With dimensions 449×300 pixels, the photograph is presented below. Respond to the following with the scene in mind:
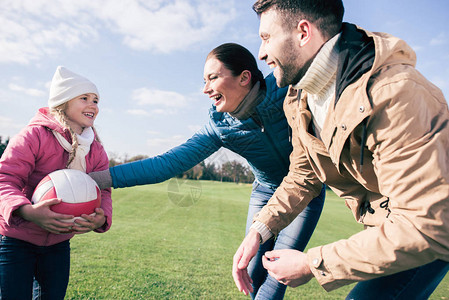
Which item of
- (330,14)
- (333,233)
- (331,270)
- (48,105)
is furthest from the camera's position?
(333,233)

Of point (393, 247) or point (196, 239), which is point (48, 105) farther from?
point (196, 239)

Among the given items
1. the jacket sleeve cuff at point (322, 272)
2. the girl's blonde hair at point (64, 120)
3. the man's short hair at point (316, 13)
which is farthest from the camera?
the girl's blonde hair at point (64, 120)

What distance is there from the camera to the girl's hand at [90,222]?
2.51 metres

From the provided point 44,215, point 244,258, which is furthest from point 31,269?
point 244,258

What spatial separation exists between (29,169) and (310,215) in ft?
8.00

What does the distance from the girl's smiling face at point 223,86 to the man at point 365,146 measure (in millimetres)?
799

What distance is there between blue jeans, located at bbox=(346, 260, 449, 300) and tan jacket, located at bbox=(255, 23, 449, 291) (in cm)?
24

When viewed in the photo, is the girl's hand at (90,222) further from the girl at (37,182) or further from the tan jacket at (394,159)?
the tan jacket at (394,159)

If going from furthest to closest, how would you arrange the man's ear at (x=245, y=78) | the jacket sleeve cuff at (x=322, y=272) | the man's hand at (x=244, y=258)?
the man's ear at (x=245, y=78)
the man's hand at (x=244, y=258)
the jacket sleeve cuff at (x=322, y=272)

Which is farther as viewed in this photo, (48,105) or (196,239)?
(196,239)

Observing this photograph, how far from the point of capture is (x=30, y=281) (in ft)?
8.20

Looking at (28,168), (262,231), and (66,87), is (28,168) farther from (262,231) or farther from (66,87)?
(262,231)

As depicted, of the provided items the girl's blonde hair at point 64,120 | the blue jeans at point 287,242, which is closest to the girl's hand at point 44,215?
the girl's blonde hair at point 64,120

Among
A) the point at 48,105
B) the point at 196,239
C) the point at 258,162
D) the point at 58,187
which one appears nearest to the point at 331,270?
the point at 258,162
